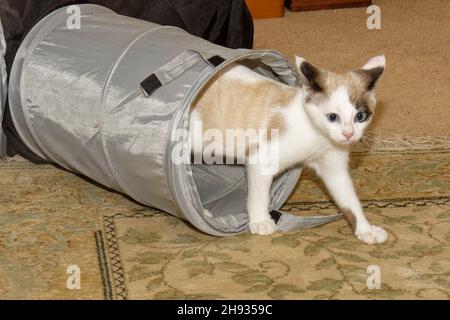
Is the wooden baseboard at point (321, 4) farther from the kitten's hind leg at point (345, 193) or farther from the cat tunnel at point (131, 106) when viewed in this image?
the kitten's hind leg at point (345, 193)

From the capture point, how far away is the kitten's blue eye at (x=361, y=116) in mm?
1941

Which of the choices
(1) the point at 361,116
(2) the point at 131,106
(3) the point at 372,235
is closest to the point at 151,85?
(2) the point at 131,106

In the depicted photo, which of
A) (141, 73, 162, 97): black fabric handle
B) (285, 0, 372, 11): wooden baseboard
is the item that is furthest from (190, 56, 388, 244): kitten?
(285, 0, 372, 11): wooden baseboard

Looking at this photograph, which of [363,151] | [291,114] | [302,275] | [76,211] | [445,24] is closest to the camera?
[302,275]

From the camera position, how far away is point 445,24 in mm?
3695

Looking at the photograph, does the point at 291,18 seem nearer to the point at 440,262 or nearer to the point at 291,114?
the point at 291,114

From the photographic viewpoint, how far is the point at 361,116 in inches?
76.7

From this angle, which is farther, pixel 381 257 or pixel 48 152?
pixel 48 152

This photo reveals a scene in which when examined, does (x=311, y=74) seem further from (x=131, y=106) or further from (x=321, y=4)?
(x=321, y=4)

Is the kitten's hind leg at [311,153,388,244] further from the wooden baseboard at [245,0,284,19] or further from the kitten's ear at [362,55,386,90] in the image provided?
the wooden baseboard at [245,0,284,19]

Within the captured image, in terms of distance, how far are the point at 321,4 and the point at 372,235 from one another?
2.02 metres

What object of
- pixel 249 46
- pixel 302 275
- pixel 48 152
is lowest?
pixel 302 275

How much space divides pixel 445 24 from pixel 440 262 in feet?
6.47

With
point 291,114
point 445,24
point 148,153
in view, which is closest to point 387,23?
point 445,24
